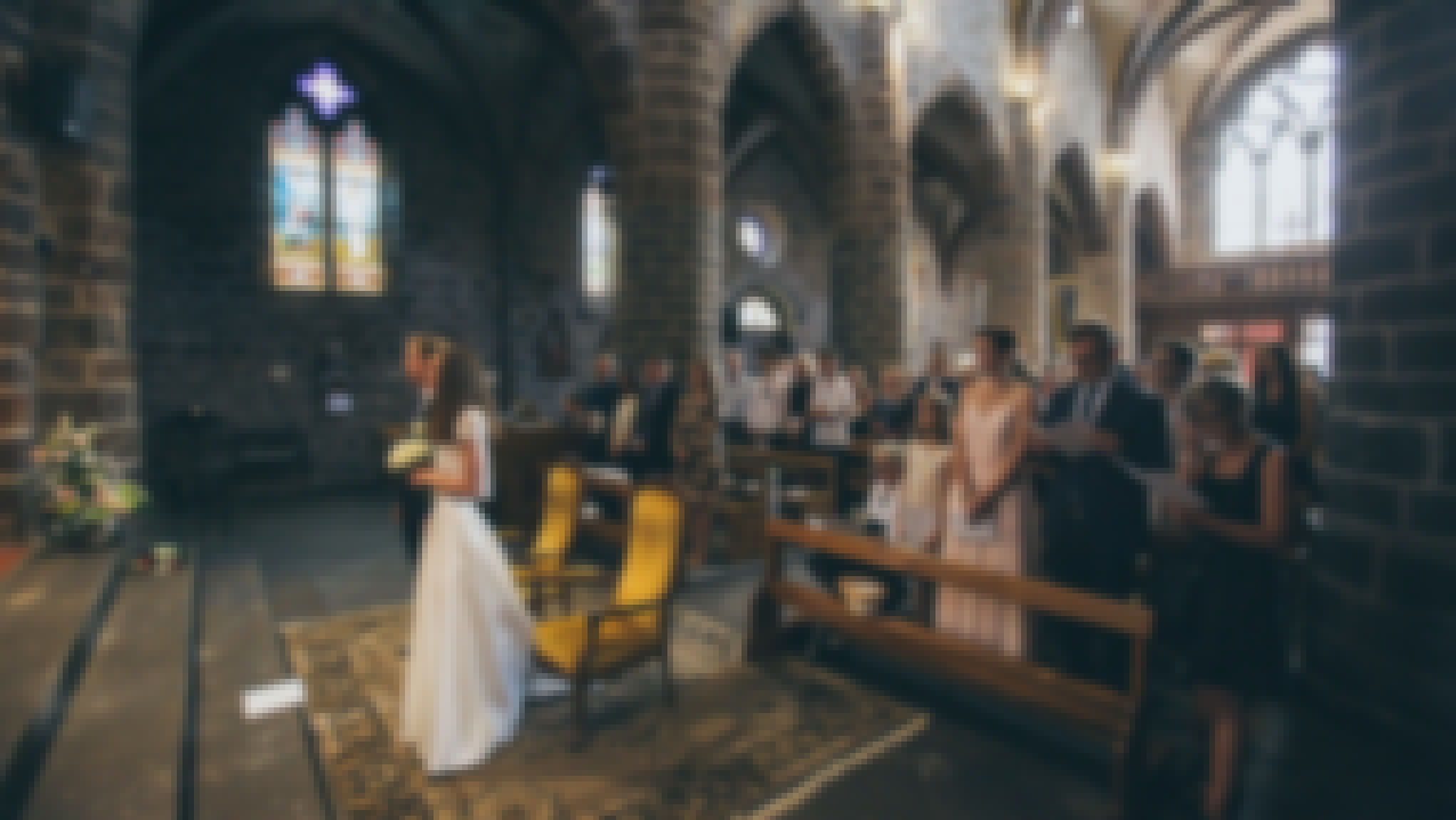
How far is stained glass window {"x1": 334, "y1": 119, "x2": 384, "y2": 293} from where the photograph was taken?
34.3 ft

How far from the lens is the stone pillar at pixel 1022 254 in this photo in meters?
13.1

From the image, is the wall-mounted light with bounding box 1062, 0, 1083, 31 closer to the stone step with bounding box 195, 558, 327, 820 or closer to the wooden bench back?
the wooden bench back

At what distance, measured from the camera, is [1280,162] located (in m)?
19.9

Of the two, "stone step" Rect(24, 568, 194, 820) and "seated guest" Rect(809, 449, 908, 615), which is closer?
"stone step" Rect(24, 568, 194, 820)

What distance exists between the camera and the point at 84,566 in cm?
426

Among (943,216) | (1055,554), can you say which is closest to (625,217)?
(1055,554)

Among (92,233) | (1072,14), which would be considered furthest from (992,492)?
(1072,14)

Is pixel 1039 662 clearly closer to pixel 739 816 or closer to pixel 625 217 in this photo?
pixel 739 816

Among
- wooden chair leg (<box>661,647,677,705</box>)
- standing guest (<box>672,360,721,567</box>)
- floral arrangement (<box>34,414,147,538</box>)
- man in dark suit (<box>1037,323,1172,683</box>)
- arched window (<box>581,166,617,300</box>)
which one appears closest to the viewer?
man in dark suit (<box>1037,323,1172,683</box>)

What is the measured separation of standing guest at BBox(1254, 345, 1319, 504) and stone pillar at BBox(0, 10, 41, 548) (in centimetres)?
719

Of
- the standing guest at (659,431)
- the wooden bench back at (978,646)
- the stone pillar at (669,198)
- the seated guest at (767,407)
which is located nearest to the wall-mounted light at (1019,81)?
the stone pillar at (669,198)

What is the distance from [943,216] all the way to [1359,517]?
1827 centimetres

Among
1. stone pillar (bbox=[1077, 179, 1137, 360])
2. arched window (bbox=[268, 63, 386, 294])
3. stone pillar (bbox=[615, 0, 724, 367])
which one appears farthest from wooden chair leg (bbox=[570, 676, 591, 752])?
stone pillar (bbox=[1077, 179, 1137, 360])

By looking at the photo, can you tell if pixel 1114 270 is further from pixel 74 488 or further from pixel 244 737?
pixel 74 488
